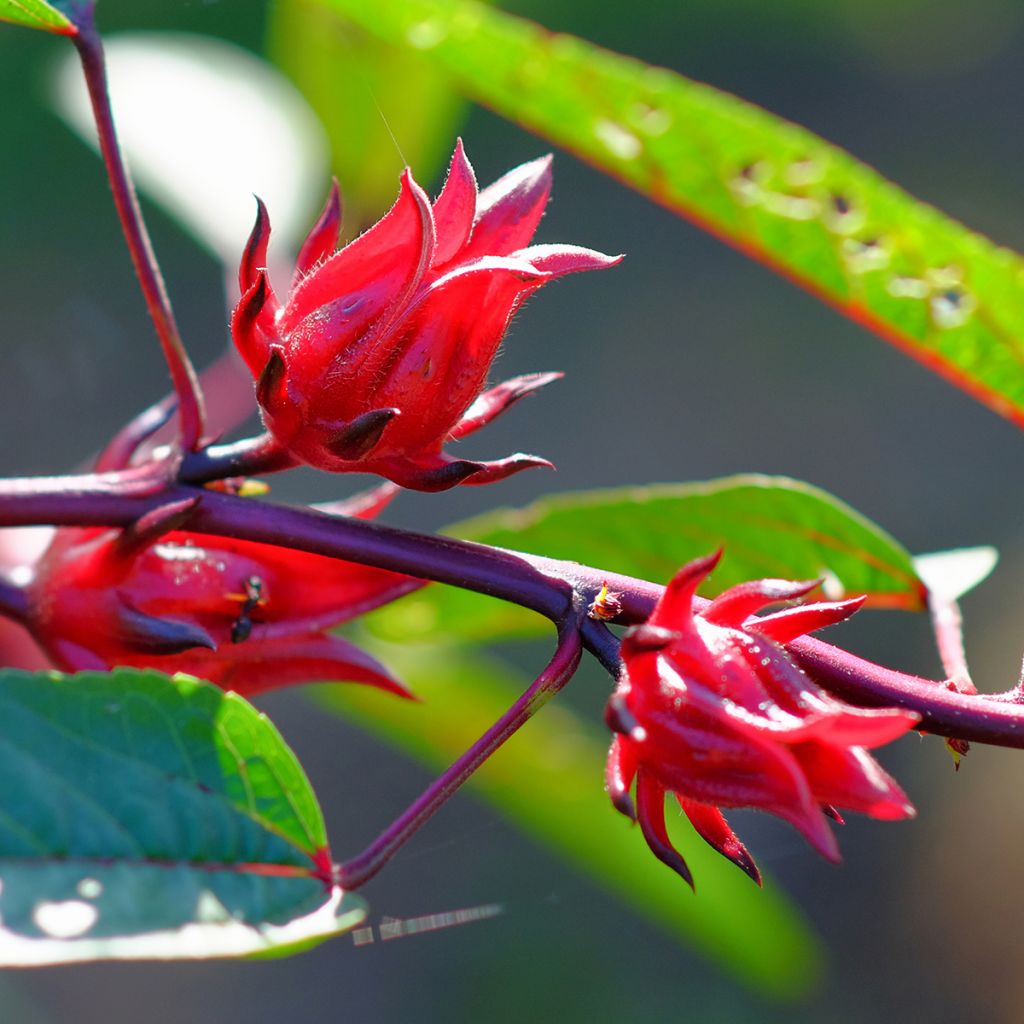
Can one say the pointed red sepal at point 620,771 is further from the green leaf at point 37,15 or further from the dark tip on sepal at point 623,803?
the green leaf at point 37,15

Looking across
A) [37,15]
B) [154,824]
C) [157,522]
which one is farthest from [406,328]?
[37,15]

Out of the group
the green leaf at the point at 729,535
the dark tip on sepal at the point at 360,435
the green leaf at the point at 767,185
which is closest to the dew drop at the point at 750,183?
the green leaf at the point at 767,185

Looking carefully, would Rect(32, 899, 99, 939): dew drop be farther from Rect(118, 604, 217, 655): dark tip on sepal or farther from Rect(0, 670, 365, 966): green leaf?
Rect(118, 604, 217, 655): dark tip on sepal

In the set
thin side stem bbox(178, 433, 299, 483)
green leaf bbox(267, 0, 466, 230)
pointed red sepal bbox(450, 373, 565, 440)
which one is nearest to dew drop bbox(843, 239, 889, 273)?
pointed red sepal bbox(450, 373, 565, 440)

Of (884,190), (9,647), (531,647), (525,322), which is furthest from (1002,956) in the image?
(9,647)

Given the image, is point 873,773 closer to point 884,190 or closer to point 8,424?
point 884,190

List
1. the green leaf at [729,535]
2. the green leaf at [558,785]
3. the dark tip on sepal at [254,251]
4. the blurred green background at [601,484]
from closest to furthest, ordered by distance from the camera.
Result: 1. the dark tip on sepal at [254,251]
2. the green leaf at [729,535]
3. the green leaf at [558,785]
4. the blurred green background at [601,484]
